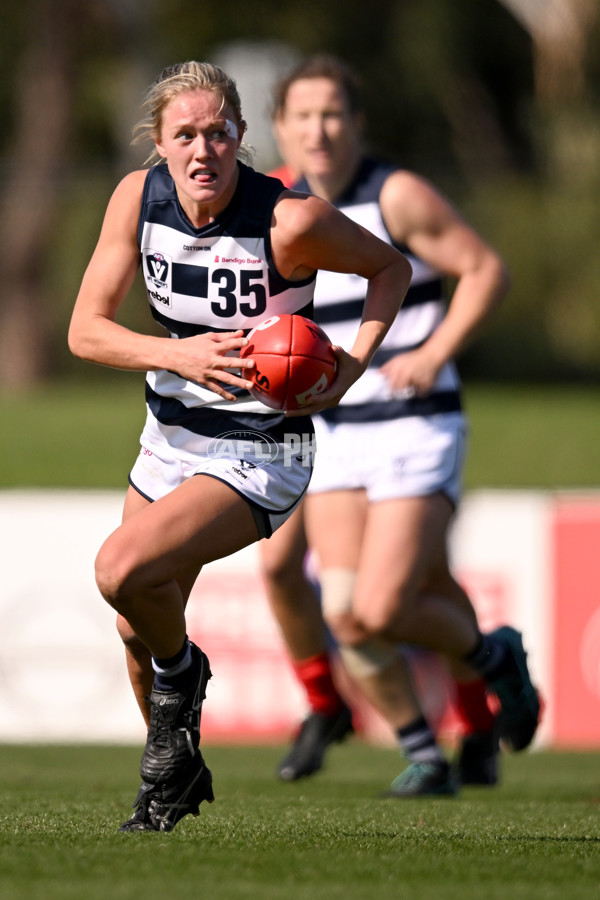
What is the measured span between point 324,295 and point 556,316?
15094mm

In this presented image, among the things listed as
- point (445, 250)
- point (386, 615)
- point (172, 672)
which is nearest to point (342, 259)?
point (172, 672)

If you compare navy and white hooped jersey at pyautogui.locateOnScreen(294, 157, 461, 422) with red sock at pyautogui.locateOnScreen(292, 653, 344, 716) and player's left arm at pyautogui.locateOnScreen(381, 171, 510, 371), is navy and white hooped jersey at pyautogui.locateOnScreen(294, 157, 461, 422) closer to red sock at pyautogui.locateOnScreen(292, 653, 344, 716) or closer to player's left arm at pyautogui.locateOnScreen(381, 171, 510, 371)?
player's left arm at pyautogui.locateOnScreen(381, 171, 510, 371)

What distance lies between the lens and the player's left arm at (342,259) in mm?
4148

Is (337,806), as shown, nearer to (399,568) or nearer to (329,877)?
→ (399,568)

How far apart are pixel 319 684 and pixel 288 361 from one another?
104 inches

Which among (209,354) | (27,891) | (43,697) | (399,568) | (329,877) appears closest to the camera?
(27,891)

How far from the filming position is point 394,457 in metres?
5.84

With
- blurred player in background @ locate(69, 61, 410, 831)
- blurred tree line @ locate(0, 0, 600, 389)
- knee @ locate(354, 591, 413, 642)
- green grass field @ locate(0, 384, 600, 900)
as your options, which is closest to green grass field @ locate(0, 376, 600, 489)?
blurred tree line @ locate(0, 0, 600, 389)

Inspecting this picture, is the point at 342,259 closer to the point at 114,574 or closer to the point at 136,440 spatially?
the point at 114,574

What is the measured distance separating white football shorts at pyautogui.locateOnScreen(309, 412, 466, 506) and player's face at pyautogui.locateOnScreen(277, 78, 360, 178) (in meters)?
1.03

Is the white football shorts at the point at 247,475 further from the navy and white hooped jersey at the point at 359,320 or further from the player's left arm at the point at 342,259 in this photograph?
the navy and white hooped jersey at the point at 359,320

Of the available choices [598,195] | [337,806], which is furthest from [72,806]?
[598,195]

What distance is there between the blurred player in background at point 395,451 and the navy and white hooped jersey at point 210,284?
1.56 metres

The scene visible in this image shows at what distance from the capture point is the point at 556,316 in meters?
20.6
